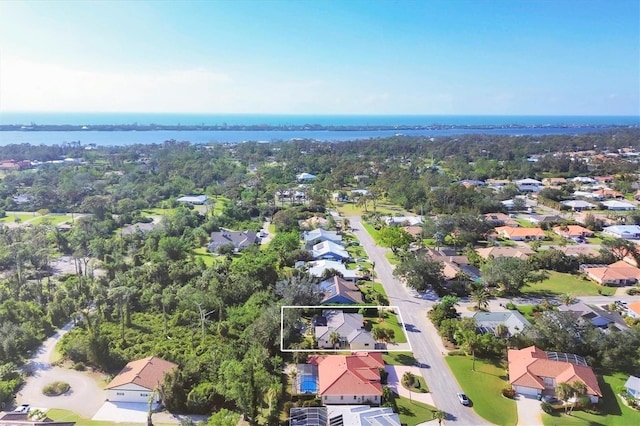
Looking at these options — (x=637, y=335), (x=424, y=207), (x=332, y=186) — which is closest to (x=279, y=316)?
(x=637, y=335)

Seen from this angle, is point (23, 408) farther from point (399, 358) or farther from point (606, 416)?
point (606, 416)

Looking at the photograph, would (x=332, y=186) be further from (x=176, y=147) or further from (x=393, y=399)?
(x=176, y=147)

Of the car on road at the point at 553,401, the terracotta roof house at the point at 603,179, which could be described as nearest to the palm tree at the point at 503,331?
the car on road at the point at 553,401

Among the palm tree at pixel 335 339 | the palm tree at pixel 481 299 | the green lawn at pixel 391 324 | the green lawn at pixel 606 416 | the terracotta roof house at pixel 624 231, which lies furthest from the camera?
the terracotta roof house at pixel 624 231

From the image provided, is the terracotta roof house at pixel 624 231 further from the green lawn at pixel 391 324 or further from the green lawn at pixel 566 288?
the green lawn at pixel 391 324

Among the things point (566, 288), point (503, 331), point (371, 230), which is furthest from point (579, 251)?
point (503, 331)

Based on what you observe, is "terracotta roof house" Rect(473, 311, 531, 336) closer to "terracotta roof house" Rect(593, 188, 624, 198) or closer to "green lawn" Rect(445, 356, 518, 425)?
"green lawn" Rect(445, 356, 518, 425)
